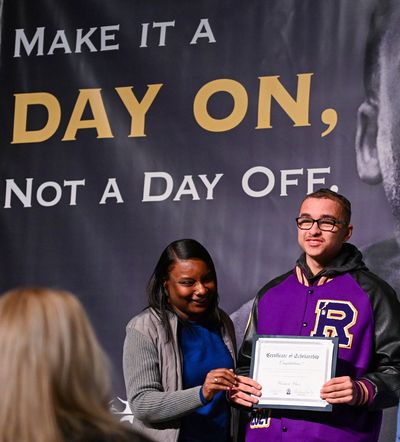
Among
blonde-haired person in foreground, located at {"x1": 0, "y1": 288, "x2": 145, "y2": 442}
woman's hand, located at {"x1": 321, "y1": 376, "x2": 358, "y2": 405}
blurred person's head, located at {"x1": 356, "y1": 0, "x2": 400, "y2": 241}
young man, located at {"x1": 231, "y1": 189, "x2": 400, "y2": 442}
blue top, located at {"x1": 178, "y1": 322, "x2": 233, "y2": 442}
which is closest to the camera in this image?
blonde-haired person in foreground, located at {"x1": 0, "y1": 288, "x2": 145, "y2": 442}

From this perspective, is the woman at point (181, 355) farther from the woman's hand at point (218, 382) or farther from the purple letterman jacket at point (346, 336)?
the purple letterman jacket at point (346, 336)

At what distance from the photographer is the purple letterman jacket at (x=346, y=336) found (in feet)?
11.4

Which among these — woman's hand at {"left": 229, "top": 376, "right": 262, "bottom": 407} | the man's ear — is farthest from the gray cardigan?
the man's ear

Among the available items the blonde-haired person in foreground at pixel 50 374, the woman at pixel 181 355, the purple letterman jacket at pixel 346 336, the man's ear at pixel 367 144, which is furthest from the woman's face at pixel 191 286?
the blonde-haired person in foreground at pixel 50 374

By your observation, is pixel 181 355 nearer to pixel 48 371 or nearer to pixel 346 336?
pixel 346 336

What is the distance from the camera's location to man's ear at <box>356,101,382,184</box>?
4.72m

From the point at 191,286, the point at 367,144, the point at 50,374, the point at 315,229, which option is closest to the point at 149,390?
the point at 191,286

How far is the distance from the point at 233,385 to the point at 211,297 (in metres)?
0.42

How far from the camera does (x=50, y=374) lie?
5.80 ft

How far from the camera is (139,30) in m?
5.27

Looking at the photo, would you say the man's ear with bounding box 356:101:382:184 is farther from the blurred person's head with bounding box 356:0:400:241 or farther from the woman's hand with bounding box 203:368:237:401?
the woman's hand with bounding box 203:368:237:401

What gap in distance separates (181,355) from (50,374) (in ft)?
6.58

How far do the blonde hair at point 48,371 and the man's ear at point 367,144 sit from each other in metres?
3.06

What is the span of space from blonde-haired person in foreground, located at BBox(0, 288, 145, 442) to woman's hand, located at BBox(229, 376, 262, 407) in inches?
67.1
